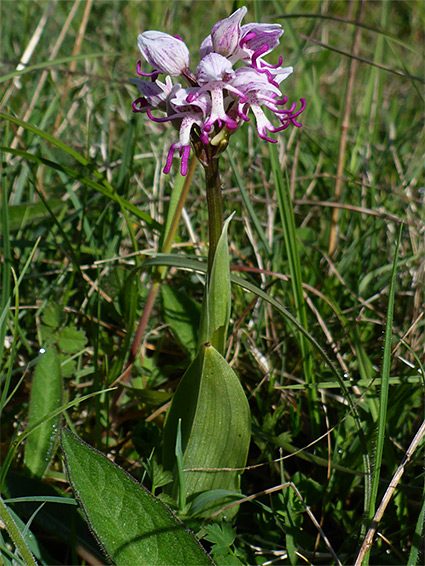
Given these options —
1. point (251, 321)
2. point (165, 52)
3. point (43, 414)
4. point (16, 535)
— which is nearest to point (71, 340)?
point (43, 414)

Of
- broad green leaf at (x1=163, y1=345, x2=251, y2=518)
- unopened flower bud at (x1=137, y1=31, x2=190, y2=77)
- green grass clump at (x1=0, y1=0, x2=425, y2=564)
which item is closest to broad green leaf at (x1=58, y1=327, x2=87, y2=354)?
green grass clump at (x1=0, y1=0, x2=425, y2=564)

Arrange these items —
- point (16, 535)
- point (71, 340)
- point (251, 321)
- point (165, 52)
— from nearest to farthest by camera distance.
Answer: point (16, 535) → point (165, 52) → point (71, 340) → point (251, 321)

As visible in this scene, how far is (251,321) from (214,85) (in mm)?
871

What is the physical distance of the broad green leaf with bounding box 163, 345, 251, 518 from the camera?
107 cm

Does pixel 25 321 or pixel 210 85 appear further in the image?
pixel 25 321

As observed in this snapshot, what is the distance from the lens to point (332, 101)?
3.32 m

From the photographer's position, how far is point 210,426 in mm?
1136

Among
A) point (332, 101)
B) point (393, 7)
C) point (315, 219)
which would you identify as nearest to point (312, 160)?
point (315, 219)

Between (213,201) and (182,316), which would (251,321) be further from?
(213,201)

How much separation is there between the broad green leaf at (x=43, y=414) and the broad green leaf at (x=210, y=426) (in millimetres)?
281

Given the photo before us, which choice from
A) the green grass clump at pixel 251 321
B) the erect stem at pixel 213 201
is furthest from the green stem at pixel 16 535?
the erect stem at pixel 213 201

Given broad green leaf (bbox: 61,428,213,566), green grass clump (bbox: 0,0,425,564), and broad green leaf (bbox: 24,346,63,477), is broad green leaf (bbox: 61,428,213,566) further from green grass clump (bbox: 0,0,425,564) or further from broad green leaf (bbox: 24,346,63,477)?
broad green leaf (bbox: 24,346,63,477)

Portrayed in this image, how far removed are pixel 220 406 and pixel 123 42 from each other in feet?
8.67

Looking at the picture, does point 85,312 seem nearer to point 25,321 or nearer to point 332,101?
point 25,321
